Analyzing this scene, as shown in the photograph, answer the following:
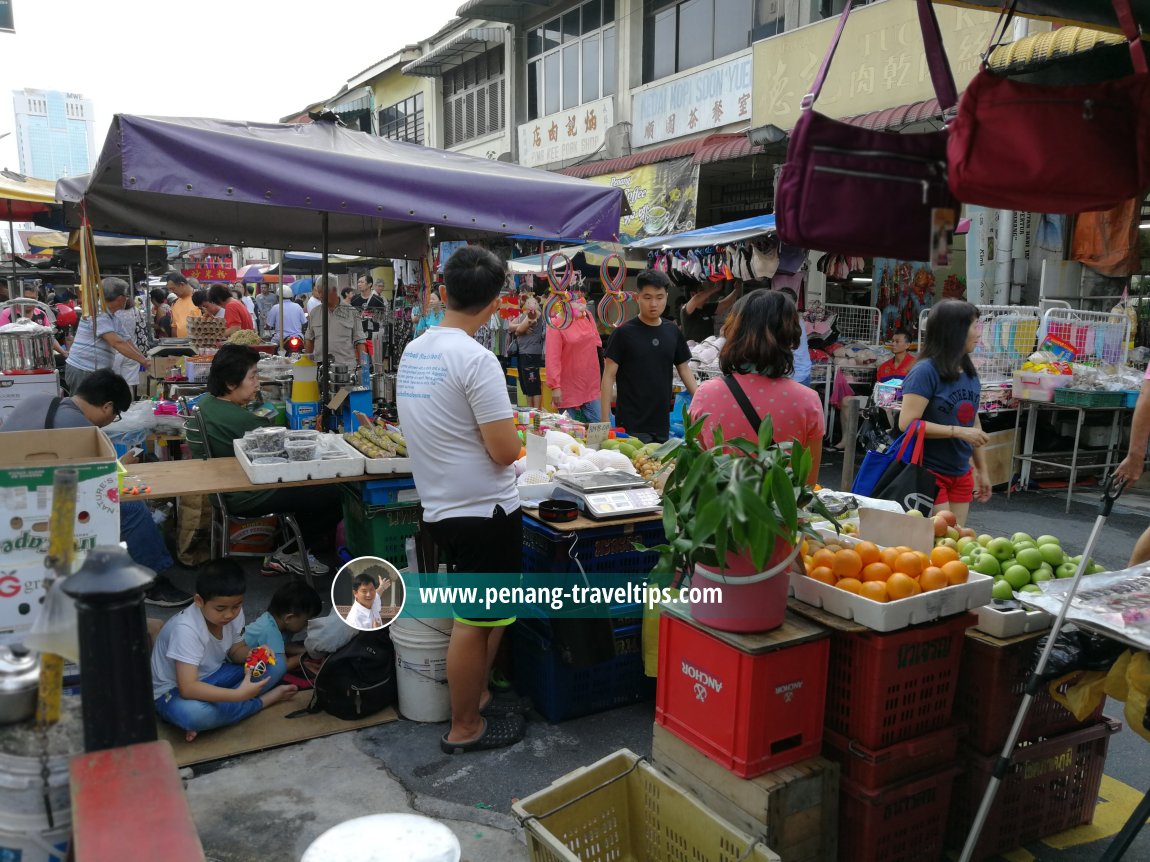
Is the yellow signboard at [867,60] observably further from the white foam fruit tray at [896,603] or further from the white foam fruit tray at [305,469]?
the white foam fruit tray at [896,603]

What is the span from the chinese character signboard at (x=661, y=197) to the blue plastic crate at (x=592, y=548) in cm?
872

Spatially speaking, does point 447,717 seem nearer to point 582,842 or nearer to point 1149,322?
point 582,842

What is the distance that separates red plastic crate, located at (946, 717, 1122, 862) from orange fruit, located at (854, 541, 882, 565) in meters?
0.76

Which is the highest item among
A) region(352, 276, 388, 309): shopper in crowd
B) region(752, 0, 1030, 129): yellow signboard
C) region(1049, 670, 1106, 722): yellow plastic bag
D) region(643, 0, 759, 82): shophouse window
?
region(643, 0, 759, 82): shophouse window

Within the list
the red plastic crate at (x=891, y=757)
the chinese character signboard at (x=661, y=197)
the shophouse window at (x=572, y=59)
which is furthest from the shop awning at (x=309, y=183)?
the shophouse window at (x=572, y=59)

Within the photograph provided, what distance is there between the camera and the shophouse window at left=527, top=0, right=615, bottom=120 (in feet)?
52.9

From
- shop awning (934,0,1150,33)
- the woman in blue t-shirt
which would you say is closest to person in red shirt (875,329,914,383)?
the woman in blue t-shirt

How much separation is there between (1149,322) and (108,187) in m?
10.2

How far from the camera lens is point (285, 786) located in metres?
3.20

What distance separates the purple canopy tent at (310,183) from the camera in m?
3.90

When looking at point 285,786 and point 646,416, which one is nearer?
point 285,786

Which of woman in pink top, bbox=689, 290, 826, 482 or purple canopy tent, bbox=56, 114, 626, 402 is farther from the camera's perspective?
purple canopy tent, bbox=56, 114, 626, 402

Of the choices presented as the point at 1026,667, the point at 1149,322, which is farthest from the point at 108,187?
the point at 1149,322

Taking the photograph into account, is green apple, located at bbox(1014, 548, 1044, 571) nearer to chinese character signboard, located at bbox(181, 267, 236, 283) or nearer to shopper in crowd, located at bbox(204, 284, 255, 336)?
shopper in crowd, located at bbox(204, 284, 255, 336)
